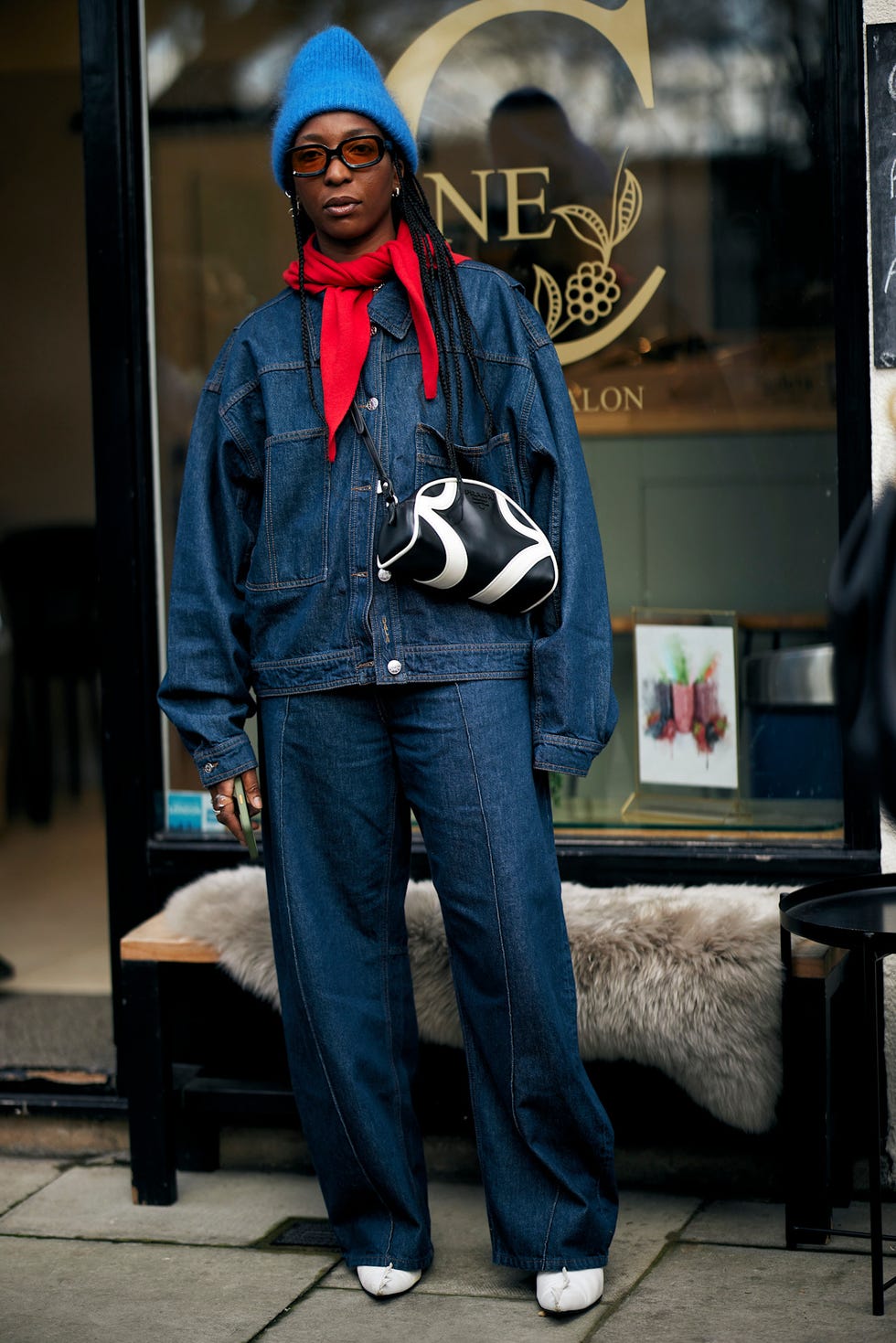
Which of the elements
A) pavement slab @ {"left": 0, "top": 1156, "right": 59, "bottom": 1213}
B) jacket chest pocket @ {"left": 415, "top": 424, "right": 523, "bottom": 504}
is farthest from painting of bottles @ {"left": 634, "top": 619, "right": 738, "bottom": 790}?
pavement slab @ {"left": 0, "top": 1156, "right": 59, "bottom": 1213}

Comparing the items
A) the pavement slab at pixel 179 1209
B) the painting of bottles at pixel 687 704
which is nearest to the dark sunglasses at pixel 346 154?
the painting of bottles at pixel 687 704

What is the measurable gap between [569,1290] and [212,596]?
1349 mm

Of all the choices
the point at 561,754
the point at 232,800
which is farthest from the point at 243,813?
the point at 561,754

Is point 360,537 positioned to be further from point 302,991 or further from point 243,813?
point 302,991

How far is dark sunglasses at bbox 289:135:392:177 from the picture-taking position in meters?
2.85

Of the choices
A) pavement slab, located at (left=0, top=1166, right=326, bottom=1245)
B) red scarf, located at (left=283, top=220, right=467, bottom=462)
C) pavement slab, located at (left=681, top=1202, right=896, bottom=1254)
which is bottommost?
pavement slab, located at (left=0, top=1166, right=326, bottom=1245)

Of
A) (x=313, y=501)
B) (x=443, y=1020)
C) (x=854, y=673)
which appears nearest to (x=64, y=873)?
(x=443, y=1020)

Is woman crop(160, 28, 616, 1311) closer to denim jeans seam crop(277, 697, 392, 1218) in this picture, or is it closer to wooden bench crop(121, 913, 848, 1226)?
denim jeans seam crop(277, 697, 392, 1218)

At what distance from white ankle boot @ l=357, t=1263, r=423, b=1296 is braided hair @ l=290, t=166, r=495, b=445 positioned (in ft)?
4.74

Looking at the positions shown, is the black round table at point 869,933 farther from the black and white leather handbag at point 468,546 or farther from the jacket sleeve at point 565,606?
the black and white leather handbag at point 468,546

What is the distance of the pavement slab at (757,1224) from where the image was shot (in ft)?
10.4

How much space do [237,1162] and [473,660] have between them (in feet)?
4.83

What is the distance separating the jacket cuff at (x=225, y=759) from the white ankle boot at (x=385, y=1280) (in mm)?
911

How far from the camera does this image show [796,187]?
139 inches
